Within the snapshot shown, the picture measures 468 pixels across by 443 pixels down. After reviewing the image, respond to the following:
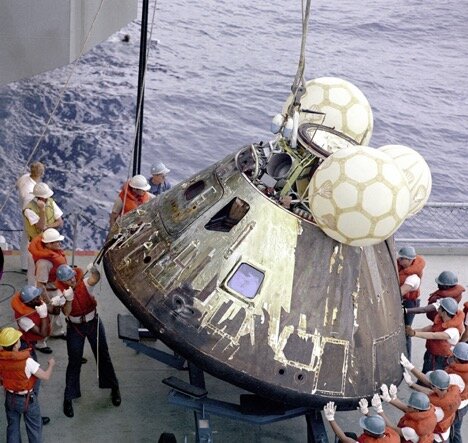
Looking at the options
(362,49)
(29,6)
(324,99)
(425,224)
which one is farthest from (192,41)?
(324,99)

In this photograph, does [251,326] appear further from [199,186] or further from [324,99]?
[324,99]

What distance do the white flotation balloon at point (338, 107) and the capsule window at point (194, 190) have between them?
101cm

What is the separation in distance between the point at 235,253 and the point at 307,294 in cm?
63

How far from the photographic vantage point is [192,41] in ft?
102

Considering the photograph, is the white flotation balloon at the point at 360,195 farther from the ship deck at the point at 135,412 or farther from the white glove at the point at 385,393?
the ship deck at the point at 135,412

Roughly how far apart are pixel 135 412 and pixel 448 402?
9.23 feet

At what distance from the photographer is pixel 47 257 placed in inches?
348

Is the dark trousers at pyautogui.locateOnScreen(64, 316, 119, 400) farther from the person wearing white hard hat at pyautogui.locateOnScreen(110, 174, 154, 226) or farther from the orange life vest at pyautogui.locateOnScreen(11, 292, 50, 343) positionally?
the person wearing white hard hat at pyautogui.locateOnScreen(110, 174, 154, 226)

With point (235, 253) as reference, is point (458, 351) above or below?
below

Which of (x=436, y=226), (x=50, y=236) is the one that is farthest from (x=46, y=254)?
(x=436, y=226)

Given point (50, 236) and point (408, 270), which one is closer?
point (50, 236)

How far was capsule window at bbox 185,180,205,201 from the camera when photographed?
790 cm

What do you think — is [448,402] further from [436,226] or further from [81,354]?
[436,226]

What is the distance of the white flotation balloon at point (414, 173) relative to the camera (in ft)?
26.4
